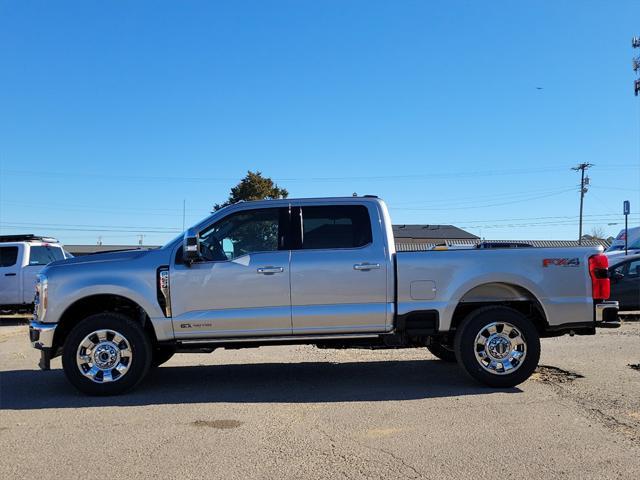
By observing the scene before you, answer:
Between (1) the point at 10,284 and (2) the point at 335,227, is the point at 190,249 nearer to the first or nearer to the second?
(2) the point at 335,227

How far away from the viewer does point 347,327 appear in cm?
644

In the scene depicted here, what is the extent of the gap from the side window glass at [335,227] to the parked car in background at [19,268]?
1018 centimetres

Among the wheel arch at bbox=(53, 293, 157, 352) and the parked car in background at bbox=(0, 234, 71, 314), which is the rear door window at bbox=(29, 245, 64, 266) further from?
the wheel arch at bbox=(53, 293, 157, 352)

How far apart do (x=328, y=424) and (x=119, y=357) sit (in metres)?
2.55

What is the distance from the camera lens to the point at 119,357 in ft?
20.8

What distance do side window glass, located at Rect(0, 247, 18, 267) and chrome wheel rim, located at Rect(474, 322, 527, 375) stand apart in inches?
485

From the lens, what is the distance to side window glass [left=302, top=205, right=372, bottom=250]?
21.6 ft

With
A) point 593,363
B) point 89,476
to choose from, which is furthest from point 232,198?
point 89,476

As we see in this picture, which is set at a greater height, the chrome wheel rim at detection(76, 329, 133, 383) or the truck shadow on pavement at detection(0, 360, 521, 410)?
the chrome wheel rim at detection(76, 329, 133, 383)

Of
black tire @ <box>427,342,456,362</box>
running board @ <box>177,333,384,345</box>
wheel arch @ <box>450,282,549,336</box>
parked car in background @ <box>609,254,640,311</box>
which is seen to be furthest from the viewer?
parked car in background @ <box>609,254,640,311</box>

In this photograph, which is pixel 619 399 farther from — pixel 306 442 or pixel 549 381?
pixel 306 442

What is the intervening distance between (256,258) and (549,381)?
3.73 meters

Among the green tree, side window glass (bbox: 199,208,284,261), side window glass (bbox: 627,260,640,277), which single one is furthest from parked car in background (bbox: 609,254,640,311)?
the green tree

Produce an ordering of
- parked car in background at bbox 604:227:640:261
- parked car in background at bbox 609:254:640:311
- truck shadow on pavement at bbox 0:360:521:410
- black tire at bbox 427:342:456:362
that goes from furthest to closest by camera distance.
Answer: parked car in background at bbox 604:227:640:261 → parked car in background at bbox 609:254:640:311 → black tire at bbox 427:342:456:362 → truck shadow on pavement at bbox 0:360:521:410
